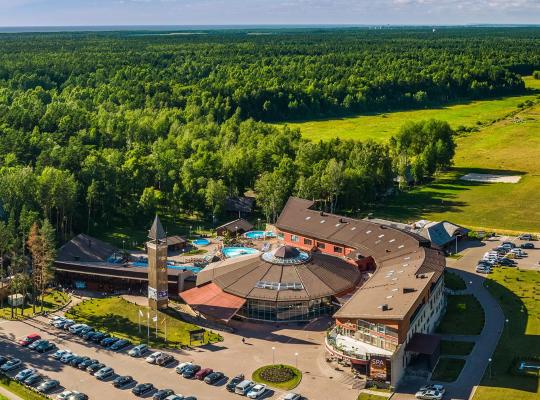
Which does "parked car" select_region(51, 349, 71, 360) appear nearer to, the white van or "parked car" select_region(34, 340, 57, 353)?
"parked car" select_region(34, 340, 57, 353)

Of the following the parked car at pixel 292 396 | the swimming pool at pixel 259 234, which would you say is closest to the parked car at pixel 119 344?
the parked car at pixel 292 396

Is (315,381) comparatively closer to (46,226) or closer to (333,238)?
(333,238)

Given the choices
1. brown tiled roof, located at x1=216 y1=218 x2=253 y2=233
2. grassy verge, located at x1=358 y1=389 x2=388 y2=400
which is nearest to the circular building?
grassy verge, located at x1=358 y1=389 x2=388 y2=400

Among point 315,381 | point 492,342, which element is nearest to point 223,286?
point 315,381

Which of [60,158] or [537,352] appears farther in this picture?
[60,158]

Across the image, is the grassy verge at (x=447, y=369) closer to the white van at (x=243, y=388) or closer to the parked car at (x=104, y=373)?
the white van at (x=243, y=388)

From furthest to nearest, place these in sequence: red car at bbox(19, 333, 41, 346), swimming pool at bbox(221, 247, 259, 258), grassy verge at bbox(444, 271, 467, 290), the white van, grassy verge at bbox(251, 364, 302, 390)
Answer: swimming pool at bbox(221, 247, 259, 258), grassy verge at bbox(444, 271, 467, 290), red car at bbox(19, 333, 41, 346), grassy verge at bbox(251, 364, 302, 390), the white van
